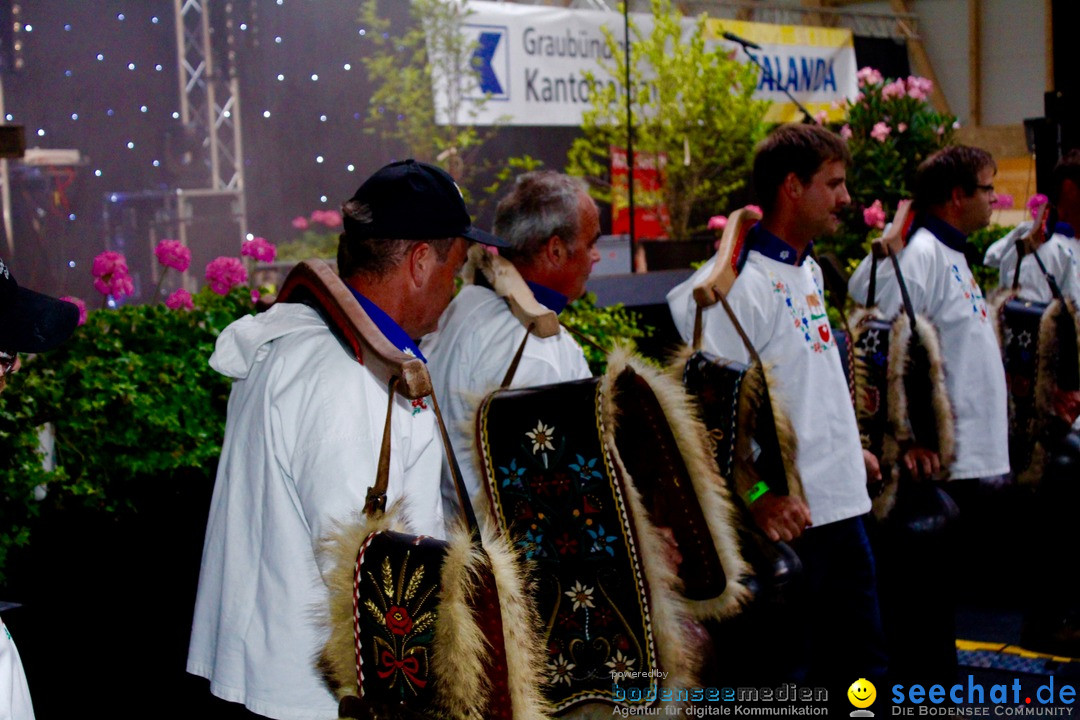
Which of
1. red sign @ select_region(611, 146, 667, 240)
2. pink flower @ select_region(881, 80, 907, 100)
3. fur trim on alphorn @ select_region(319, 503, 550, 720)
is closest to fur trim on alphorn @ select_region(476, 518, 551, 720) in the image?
fur trim on alphorn @ select_region(319, 503, 550, 720)

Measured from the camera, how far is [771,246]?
314cm

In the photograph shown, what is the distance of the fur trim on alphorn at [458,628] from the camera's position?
4.84 ft

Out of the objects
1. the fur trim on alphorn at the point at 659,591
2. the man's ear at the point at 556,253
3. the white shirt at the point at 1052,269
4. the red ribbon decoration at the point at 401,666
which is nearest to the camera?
the red ribbon decoration at the point at 401,666

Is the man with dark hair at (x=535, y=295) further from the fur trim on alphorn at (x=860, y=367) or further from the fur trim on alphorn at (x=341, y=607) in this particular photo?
the fur trim on alphorn at (x=860, y=367)

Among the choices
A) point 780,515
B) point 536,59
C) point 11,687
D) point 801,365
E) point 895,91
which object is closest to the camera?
point 11,687

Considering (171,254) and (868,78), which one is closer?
(171,254)

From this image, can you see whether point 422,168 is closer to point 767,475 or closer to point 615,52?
point 767,475

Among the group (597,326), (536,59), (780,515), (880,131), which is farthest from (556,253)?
(536,59)

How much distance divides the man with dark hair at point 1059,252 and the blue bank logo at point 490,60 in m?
4.64

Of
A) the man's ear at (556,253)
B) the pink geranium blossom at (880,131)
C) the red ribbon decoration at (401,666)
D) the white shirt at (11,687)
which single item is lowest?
the red ribbon decoration at (401,666)

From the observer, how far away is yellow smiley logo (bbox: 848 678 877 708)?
10.6 feet

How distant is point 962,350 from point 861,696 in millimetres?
1247

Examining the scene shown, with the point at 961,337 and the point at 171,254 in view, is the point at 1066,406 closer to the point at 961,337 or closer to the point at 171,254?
the point at 961,337

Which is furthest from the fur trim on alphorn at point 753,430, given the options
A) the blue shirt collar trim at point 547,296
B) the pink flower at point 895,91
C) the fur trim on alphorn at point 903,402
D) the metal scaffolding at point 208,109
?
the metal scaffolding at point 208,109
